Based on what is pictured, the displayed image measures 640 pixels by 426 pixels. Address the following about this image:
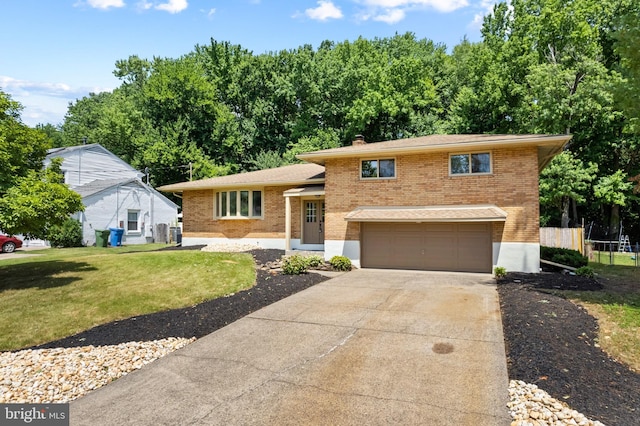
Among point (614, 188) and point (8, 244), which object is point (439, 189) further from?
point (8, 244)

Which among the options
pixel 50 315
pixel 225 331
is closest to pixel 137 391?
pixel 225 331

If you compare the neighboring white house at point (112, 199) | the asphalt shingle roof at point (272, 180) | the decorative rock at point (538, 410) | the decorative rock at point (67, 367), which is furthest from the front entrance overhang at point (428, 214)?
the neighboring white house at point (112, 199)

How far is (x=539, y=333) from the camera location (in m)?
6.61

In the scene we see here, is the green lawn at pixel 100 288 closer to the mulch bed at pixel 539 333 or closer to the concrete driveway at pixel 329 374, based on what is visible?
the mulch bed at pixel 539 333

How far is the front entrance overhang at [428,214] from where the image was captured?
42.1ft

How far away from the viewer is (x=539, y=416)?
13.9ft

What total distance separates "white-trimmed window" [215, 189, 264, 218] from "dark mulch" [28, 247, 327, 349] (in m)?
8.66

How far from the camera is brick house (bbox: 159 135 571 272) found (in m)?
13.1

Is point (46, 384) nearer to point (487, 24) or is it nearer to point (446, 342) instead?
point (446, 342)

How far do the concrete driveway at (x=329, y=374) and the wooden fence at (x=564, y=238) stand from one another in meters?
13.9

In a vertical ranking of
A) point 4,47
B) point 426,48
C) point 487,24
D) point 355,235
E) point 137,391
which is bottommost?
point 137,391

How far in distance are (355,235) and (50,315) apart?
10365 mm

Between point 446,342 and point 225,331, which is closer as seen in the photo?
point 446,342

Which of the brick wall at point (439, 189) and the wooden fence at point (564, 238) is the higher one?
the brick wall at point (439, 189)
